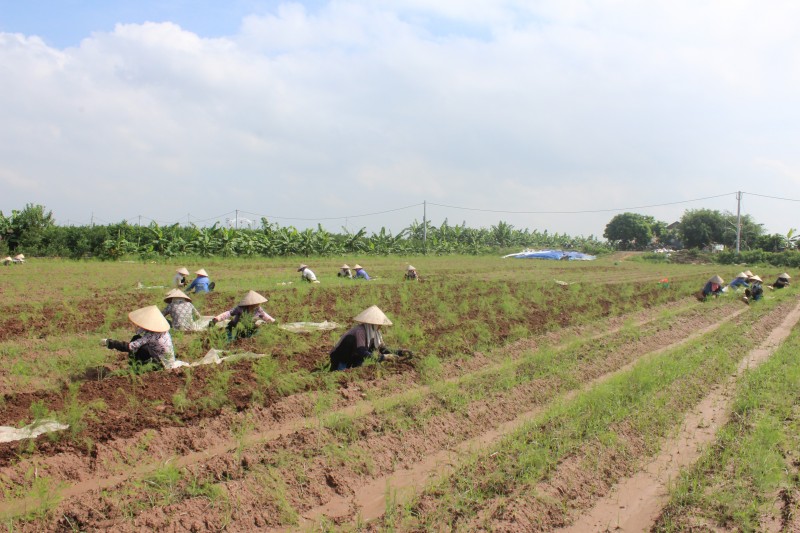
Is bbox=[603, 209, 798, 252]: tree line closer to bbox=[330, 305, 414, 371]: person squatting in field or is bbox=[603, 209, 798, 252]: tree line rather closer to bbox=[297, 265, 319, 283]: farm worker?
bbox=[297, 265, 319, 283]: farm worker

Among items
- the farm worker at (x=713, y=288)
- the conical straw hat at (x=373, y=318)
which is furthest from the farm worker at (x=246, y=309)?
the farm worker at (x=713, y=288)

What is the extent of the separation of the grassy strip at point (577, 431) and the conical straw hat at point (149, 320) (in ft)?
→ 11.6

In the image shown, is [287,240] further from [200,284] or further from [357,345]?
[357,345]

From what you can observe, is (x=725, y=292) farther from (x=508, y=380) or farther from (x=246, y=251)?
(x=246, y=251)

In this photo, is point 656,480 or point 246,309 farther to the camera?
point 246,309

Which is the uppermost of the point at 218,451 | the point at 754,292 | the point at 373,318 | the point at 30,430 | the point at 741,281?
the point at 373,318

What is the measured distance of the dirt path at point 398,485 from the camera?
3.75m

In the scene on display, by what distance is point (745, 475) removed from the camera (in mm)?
4270

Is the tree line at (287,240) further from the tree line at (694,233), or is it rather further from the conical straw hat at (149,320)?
the conical straw hat at (149,320)

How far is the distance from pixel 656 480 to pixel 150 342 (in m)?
4.96

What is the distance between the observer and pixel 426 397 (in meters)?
5.79

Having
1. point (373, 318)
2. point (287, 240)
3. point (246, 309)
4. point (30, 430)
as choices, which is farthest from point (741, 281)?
point (287, 240)

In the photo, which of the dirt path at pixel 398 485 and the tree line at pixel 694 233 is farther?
the tree line at pixel 694 233

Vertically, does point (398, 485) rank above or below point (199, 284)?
below
